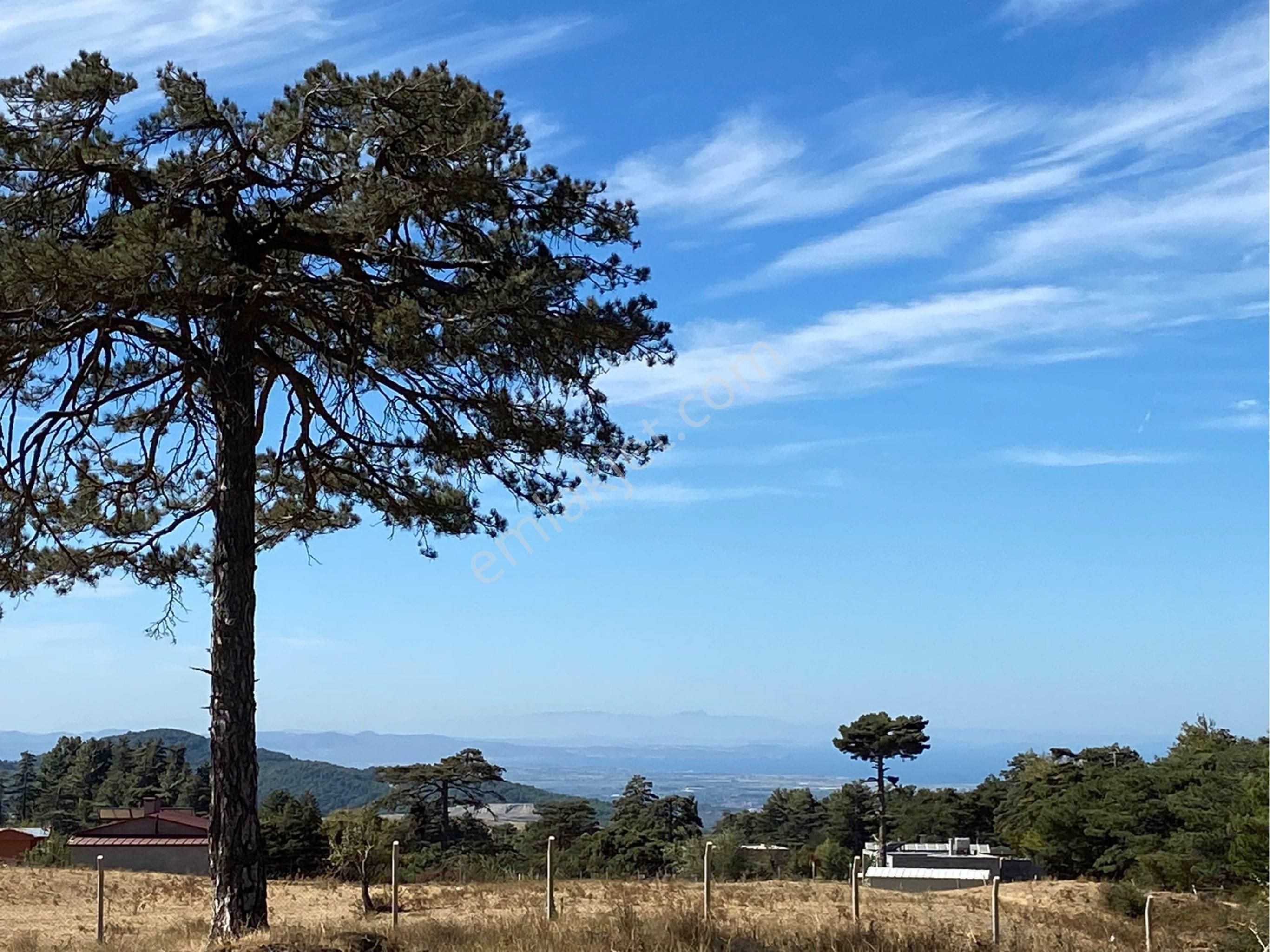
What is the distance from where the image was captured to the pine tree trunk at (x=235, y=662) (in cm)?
1005

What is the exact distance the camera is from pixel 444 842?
40031 mm

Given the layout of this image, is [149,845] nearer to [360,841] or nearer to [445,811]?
[445,811]

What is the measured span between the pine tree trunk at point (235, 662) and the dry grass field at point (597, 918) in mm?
476

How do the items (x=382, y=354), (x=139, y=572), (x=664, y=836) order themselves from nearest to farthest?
(x=382, y=354) → (x=139, y=572) → (x=664, y=836)

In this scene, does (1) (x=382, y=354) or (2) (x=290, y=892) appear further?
(2) (x=290, y=892)

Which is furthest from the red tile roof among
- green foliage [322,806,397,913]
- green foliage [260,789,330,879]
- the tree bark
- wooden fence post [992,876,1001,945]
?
the tree bark

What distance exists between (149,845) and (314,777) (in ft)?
237

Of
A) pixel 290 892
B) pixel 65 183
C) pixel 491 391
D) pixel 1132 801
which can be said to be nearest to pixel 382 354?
pixel 491 391

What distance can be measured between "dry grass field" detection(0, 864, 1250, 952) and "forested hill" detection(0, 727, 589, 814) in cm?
6387

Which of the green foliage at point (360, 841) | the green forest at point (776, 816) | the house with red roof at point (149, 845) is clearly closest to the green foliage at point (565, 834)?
the green forest at point (776, 816)

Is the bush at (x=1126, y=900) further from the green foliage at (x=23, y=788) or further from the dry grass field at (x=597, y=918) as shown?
the green foliage at (x=23, y=788)

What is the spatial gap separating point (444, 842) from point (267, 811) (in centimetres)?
804

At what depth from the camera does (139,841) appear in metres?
31.1

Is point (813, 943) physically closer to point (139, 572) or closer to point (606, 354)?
point (606, 354)
